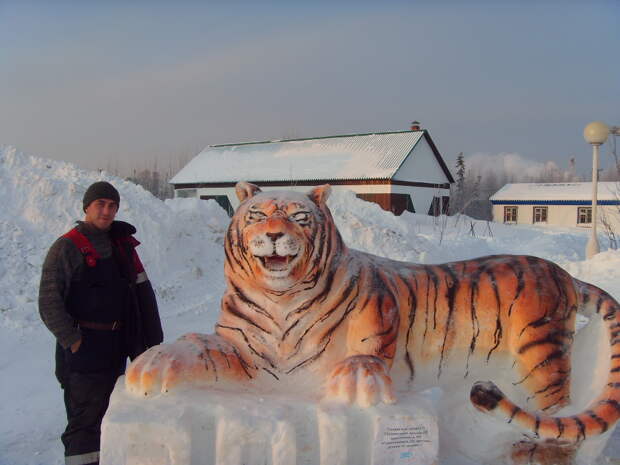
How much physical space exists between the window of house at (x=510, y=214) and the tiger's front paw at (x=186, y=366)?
24.5m

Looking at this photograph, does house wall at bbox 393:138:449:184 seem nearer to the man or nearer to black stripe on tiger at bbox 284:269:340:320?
the man

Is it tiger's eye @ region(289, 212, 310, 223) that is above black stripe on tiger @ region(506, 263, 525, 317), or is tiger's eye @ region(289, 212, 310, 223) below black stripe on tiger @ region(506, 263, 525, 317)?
above

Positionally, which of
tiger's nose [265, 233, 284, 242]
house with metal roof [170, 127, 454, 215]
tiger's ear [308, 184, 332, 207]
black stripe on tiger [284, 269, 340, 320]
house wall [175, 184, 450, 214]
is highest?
house with metal roof [170, 127, 454, 215]

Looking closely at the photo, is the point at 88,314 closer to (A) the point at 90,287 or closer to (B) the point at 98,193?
(A) the point at 90,287

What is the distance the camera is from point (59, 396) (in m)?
3.89

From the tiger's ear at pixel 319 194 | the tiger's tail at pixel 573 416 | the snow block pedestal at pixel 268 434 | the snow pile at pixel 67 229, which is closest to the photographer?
the snow block pedestal at pixel 268 434

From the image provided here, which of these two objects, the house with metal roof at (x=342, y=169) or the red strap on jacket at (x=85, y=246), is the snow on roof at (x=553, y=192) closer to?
the house with metal roof at (x=342, y=169)

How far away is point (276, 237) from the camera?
6.84ft

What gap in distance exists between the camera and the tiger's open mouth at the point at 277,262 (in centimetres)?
212

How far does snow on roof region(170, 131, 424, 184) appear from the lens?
18.2 metres

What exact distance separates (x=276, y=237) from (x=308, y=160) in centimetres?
1767

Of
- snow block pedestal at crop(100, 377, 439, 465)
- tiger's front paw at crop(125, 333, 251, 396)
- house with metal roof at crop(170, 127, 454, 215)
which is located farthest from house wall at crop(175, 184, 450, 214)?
snow block pedestal at crop(100, 377, 439, 465)

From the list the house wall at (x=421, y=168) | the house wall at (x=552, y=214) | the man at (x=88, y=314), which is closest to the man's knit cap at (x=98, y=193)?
the man at (x=88, y=314)

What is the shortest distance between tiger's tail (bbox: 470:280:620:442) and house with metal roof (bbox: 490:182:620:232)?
21.6 meters
